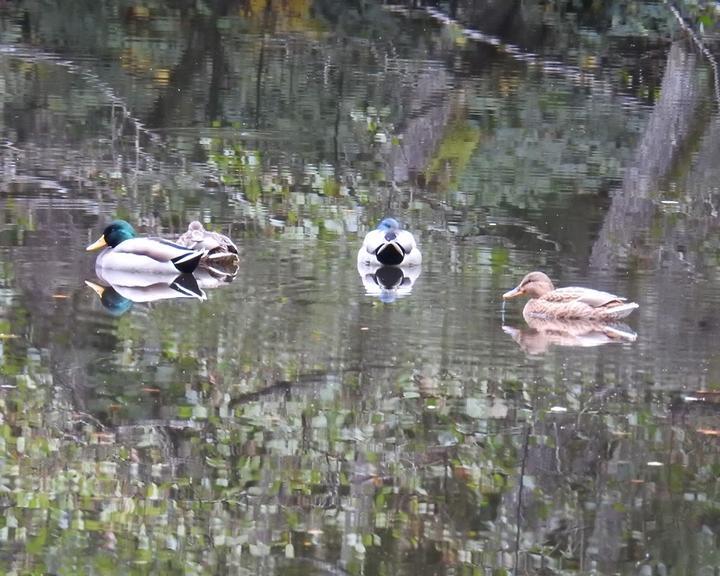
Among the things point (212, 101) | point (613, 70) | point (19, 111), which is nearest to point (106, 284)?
point (19, 111)

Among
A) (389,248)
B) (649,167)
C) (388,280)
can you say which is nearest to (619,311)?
(388,280)

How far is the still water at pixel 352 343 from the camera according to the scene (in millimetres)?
8367

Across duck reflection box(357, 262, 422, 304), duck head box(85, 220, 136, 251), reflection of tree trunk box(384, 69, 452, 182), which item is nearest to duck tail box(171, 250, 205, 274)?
duck head box(85, 220, 136, 251)

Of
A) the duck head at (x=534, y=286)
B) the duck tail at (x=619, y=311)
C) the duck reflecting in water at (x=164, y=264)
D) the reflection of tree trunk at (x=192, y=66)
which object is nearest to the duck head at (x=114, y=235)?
the duck reflecting in water at (x=164, y=264)

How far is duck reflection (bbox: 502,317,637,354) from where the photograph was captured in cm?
1186

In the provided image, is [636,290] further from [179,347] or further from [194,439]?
[194,439]

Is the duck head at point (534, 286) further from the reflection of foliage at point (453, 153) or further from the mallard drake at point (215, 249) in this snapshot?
the reflection of foliage at point (453, 153)

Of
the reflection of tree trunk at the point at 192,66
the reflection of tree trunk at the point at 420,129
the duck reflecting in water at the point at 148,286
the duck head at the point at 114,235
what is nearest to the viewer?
the duck reflecting in water at the point at 148,286

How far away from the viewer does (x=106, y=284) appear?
44.7 ft

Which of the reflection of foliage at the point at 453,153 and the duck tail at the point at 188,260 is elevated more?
the duck tail at the point at 188,260

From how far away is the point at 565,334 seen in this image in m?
12.2

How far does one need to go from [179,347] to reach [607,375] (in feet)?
8.34

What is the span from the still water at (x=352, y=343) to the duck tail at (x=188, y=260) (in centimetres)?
39

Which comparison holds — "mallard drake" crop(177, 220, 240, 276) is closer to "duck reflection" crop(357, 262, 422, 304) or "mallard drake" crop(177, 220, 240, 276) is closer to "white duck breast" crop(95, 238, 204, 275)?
"white duck breast" crop(95, 238, 204, 275)
